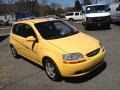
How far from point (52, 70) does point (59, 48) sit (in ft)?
2.26

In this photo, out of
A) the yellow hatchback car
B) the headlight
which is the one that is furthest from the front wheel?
the headlight

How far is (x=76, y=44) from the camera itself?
6.93 meters

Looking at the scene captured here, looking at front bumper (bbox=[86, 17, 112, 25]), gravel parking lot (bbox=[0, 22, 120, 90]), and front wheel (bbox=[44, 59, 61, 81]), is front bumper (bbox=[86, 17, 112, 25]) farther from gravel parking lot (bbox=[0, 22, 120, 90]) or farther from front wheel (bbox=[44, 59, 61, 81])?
front wheel (bbox=[44, 59, 61, 81])

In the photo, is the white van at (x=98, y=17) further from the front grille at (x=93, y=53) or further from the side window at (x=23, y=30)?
the front grille at (x=93, y=53)

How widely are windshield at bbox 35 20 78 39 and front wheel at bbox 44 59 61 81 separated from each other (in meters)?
0.86

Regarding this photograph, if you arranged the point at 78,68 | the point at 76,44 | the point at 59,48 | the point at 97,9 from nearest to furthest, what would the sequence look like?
the point at 78,68, the point at 59,48, the point at 76,44, the point at 97,9

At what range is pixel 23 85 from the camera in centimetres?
704

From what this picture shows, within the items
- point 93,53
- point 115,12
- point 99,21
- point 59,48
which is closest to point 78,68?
point 93,53

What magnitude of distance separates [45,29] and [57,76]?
1.83 metres

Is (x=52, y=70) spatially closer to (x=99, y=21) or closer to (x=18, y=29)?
(x=18, y=29)

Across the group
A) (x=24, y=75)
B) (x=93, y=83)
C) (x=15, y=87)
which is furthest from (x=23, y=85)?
(x=93, y=83)

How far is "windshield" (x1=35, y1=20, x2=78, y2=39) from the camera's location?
303 inches

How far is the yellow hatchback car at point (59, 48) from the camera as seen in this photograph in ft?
21.2

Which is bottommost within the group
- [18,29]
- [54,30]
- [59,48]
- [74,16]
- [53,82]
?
[74,16]
